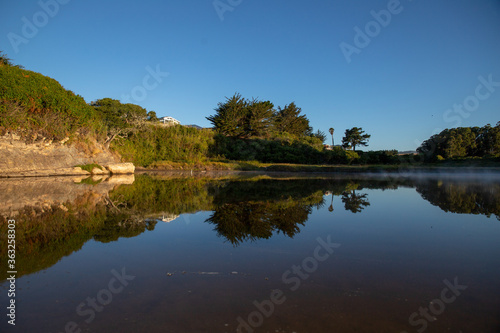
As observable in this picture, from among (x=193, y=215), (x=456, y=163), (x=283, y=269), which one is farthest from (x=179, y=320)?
(x=456, y=163)

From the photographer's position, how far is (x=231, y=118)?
4000cm

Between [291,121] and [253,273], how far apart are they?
49312mm

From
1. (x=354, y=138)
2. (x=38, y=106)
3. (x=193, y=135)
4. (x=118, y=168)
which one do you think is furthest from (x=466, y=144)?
(x=38, y=106)

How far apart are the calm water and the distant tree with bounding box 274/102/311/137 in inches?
1761

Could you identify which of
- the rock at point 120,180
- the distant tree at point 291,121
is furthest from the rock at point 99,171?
the distant tree at point 291,121

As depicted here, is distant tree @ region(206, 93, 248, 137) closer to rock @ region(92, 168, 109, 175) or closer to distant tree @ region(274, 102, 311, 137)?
distant tree @ region(274, 102, 311, 137)

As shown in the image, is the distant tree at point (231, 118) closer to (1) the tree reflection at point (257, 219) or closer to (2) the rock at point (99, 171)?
(2) the rock at point (99, 171)

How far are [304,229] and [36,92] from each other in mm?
20118

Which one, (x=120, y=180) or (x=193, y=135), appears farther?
(x=193, y=135)

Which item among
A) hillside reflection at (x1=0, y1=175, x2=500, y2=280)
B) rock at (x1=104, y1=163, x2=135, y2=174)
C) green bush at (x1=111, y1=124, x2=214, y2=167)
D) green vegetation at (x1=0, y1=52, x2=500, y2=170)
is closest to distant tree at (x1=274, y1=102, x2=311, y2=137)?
green vegetation at (x1=0, y1=52, x2=500, y2=170)

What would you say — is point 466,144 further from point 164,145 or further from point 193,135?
point 164,145

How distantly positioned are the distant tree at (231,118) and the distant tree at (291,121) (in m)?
9.85

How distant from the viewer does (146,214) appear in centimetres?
630

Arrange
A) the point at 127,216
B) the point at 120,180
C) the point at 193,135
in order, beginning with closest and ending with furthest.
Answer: the point at 127,216
the point at 120,180
the point at 193,135
